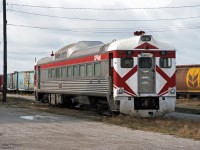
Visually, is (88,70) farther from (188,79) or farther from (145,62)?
(188,79)

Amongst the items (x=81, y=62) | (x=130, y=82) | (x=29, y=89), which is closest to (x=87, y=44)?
(x=81, y=62)

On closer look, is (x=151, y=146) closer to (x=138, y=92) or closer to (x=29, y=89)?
(x=138, y=92)

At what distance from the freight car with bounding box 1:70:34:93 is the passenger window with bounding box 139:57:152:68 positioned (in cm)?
3802

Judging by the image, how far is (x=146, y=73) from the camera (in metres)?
18.9

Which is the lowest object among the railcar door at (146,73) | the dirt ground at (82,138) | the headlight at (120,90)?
the dirt ground at (82,138)

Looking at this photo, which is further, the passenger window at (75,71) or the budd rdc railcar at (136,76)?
the passenger window at (75,71)

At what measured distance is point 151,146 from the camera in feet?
37.5

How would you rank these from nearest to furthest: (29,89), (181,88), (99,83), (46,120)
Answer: (46,120) → (99,83) → (181,88) → (29,89)

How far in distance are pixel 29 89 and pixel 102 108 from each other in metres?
38.5

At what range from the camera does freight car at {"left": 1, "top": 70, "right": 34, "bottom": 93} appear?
5722cm

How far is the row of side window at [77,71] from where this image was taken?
20.4 m

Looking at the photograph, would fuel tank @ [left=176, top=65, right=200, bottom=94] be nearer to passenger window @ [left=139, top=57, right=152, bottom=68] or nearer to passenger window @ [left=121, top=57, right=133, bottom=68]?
passenger window @ [left=139, top=57, right=152, bottom=68]

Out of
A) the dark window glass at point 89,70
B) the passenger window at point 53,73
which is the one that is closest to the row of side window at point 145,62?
the dark window glass at point 89,70

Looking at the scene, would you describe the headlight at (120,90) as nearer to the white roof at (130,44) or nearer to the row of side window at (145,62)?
the row of side window at (145,62)
